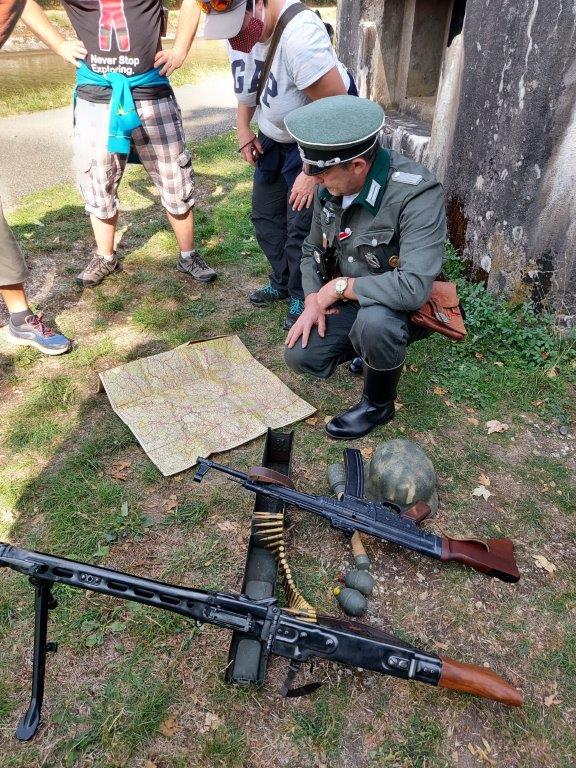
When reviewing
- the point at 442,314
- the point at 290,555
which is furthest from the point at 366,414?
the point at 290,555

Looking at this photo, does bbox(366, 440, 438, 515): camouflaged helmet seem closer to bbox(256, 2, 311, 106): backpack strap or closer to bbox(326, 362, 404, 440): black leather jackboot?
bbox(326, 362, 404, 440): black leather jackboot

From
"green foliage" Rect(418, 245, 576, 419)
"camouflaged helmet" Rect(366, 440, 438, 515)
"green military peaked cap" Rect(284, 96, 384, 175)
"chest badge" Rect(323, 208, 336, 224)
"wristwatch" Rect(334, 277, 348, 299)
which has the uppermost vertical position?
"green military peaked cap" Rect(284, 96, 384, 175)

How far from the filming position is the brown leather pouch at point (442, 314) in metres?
3.21

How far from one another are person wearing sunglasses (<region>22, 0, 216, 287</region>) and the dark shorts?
43.9 inches

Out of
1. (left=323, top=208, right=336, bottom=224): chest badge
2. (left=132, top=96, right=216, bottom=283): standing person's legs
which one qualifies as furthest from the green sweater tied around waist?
(left=323, top=208, right=336, bottom=224): chest badge

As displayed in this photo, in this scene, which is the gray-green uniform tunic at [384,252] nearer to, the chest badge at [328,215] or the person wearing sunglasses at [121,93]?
the chest badge at [328,215]

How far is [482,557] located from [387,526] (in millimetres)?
499

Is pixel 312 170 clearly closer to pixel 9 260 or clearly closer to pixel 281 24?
pixel 281 24

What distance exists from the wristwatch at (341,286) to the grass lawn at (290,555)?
0.90 metres

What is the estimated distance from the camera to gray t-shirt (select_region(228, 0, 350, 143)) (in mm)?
3400

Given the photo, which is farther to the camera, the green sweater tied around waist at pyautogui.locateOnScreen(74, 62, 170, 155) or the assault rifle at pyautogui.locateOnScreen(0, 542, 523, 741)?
the green sweater tied around waist at pyautogui.locateOnScreen(74, 62, 170, 155)

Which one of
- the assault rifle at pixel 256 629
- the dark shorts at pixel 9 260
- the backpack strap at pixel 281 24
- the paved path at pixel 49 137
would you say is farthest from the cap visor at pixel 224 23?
the paved path at pixel 49 137

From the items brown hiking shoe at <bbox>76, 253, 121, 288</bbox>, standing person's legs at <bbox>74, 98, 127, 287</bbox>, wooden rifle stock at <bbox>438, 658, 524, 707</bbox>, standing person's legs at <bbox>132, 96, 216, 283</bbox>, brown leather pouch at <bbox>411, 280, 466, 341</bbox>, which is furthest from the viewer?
brown hiking shoe at <bbox>76, 253, 121, 288</bbox>

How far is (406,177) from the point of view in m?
3.10
